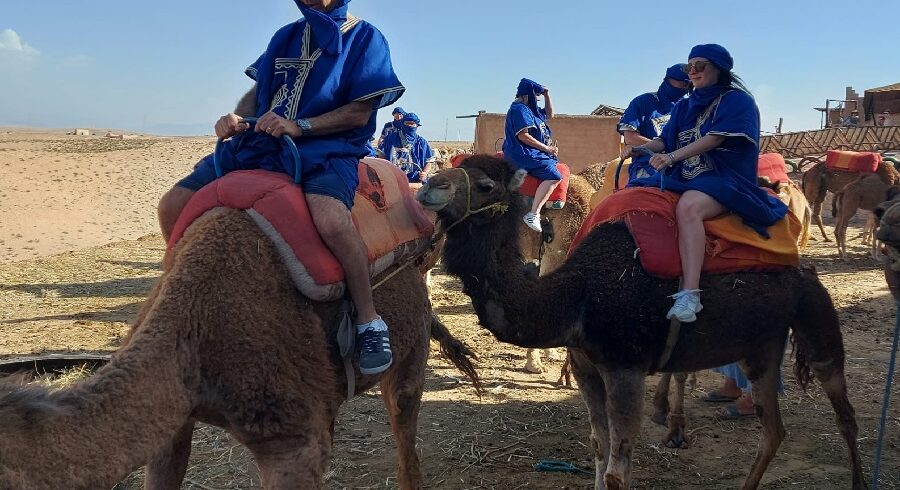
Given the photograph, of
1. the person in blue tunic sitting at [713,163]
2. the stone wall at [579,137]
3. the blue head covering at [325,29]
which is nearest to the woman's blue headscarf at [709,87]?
the person in blue tunic sitting at [713,163]

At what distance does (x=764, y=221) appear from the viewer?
449cm

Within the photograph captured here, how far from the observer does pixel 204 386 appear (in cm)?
286

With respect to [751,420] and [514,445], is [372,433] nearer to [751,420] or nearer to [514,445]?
[514,445]

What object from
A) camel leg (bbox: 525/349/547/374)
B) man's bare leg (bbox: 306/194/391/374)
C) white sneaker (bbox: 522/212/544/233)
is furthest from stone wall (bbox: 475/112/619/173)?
man's bare leg (bbox: 306/194/391/374)

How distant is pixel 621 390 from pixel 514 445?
1.86 m

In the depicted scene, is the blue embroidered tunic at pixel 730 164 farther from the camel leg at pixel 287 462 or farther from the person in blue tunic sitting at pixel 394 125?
the person in blue tunic sitting at pixel 394 125

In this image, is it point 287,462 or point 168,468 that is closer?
point 287,462

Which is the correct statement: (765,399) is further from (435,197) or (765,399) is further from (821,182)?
(821,182)

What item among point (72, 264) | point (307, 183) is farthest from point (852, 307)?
point (72, 264)

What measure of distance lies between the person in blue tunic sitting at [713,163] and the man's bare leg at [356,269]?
6.03 ft

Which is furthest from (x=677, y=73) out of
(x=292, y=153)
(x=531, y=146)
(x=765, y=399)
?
(x=292, y=153)

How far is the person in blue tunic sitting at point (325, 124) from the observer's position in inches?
133

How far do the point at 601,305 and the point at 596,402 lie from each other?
0.77m

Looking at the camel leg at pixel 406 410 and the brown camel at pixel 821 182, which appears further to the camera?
the brown camel at pixel 821 182
